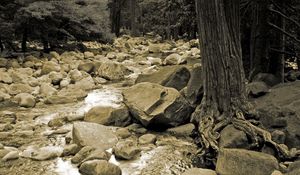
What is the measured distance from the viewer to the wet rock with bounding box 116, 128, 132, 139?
6.66m

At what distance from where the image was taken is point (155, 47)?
62.3 feet

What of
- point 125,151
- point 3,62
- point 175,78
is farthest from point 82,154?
point 3,62

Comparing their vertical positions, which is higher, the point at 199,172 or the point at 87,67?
the point at 87,67

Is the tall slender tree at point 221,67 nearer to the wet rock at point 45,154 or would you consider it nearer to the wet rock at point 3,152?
the wet rock at point 45,154

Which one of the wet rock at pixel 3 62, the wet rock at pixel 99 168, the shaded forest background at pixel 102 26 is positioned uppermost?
the shaded forest background at pixel 102 26

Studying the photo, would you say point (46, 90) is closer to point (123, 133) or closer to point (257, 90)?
point (123, 133)

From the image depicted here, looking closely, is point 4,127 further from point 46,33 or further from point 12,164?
point 46,33

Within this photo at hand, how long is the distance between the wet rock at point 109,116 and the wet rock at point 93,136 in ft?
2.32

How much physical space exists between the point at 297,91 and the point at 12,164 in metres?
4.51

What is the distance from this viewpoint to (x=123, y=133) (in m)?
6.70

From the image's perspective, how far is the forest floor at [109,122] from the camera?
5.57 m

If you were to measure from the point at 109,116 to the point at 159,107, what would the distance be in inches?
39.2

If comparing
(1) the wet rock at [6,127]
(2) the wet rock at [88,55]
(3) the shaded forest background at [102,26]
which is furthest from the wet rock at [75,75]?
(1) the wet rock at [6,127]

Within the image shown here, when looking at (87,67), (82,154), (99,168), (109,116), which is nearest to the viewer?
(99,168)
